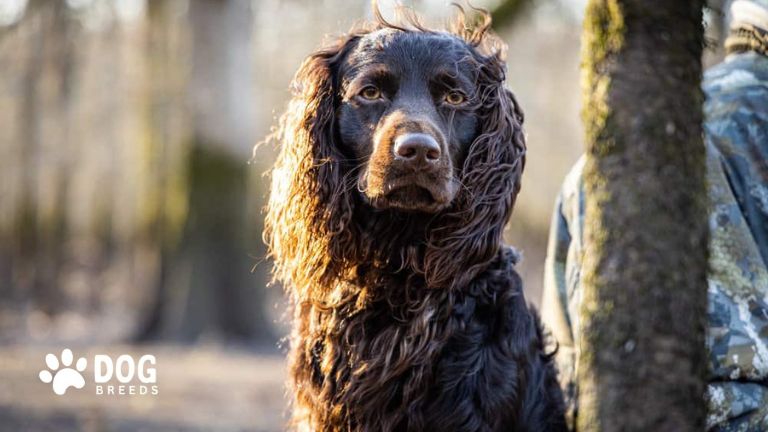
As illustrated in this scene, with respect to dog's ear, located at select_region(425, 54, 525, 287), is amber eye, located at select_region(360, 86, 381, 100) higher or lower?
higher

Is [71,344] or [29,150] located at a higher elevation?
[29,150]

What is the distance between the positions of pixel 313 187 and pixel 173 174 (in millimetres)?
10055

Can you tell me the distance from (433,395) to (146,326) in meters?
9.58

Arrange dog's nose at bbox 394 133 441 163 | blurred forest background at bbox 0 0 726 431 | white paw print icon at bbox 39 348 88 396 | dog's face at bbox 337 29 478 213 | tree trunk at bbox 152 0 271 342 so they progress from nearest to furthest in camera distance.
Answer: dog's nose at bbox 394 133 441 163
dog's face at bbox 337 29 478 213
white paw print icon at bbox 39 348 88 396
blurred forest background at bbox 0 0 726 431
tree trunk at bbox 152 0 271 342

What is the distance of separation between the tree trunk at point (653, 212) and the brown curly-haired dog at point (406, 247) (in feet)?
3.29

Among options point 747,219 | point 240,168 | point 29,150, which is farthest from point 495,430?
point 29,150

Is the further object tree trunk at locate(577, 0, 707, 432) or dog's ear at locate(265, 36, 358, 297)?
dog's ear at locate(265, 36, 358, 297)

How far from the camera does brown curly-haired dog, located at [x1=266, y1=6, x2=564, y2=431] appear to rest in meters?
3.52

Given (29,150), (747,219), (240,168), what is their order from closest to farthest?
(747,219) < (240,168) < (29,150)

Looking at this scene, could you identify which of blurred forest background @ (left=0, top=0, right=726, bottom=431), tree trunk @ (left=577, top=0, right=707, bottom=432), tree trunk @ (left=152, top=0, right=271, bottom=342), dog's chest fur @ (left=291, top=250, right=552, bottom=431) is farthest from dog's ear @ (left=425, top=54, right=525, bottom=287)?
tree trunk @ (left=152, top=0, right=271, bottom=342)

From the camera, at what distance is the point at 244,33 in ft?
40.1

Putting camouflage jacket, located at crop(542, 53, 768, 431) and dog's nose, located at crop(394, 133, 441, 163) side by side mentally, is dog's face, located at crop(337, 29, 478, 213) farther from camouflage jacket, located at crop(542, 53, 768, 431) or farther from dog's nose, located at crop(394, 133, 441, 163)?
camouflage jacket, located at crop(542, 53, 768, 431)

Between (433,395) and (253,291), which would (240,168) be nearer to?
(253,291)

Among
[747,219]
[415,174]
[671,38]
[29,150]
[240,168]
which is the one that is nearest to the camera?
[671,38]
